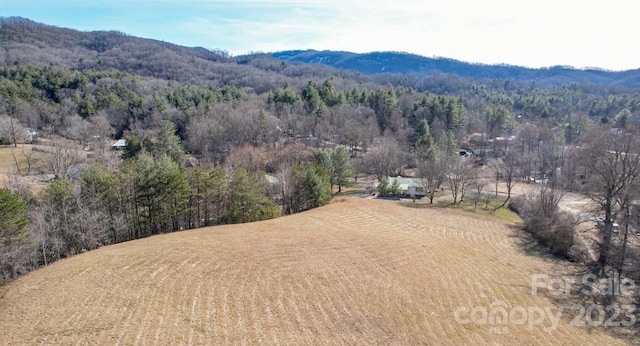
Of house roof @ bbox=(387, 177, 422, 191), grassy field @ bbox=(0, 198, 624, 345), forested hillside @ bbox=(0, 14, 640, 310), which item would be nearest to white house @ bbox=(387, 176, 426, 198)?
house roof @ bbox=(387, 177, 422, 191)

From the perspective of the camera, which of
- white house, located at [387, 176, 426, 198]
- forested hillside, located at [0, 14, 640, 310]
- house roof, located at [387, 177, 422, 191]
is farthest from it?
house roof, located at [387, 177, 422, 191]

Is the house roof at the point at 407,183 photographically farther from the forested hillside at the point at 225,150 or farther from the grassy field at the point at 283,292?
the grassy field at the point at 283,292

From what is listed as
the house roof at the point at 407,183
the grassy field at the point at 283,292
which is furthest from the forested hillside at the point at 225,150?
the grassy field at the point at 283,292

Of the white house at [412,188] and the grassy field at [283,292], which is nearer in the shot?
the grassy field at [283,292]

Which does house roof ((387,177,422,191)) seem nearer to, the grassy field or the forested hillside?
the forested hillside

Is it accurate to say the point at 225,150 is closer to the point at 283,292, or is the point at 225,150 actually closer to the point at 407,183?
the point at 407,183

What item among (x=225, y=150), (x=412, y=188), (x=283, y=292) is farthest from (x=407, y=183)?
(x=283, y=292)
